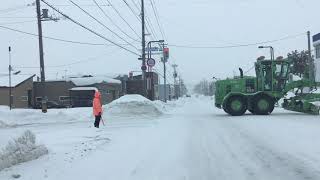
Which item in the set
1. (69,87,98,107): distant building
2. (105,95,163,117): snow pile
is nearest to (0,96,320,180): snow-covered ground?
(105,95,163,117): snow pile

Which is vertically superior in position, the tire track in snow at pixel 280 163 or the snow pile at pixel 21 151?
the snow pile at pixel 21 151

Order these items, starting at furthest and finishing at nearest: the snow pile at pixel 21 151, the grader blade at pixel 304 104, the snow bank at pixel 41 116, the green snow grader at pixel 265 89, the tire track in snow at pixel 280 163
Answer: the green snow grader at pixel 265 89
the snow bank at pixel 41 116
the grader blade at pixel 304 104
the snow pile at pixel 21 151
the tire track in snow at pixel 280 163

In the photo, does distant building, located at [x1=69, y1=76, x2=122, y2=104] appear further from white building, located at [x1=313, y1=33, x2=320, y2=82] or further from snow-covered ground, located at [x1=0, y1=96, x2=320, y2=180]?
snow-covered ground, located at [x1=0, y1=96, x2=320, y2=180]

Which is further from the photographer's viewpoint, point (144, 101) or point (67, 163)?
point (144, 101)

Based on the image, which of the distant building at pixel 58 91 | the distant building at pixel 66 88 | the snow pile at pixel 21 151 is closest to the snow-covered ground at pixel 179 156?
the snow pile at pixel 21 151

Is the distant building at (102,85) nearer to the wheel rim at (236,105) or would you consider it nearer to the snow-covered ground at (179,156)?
the wheel rim at (236,105)

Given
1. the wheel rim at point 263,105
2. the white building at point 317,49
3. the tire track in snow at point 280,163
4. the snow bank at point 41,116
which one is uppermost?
the white building at point 317,49

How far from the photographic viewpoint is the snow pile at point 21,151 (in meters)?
11.6

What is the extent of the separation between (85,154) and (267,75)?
23.2 metres

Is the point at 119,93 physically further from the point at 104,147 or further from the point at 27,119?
the point at 104,147

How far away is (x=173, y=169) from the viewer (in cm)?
1171

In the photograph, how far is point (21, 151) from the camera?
1255cm

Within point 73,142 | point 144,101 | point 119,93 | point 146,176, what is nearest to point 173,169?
point 146,176

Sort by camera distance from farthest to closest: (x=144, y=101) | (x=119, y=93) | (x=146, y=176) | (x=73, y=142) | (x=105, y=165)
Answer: (x=119, y=93)
(x=144, y=101)
(x=73, y=142)
(x=105, y=165)
(x=146, y=176)
